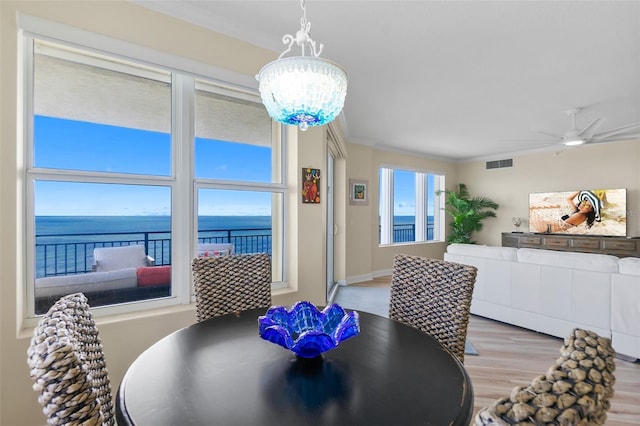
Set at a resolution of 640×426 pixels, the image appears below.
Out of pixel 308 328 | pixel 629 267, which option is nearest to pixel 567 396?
pixel 308 328

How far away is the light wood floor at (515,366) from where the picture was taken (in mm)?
2035

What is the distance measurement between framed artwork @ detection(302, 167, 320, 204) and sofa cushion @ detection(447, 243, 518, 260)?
2180 millimetres

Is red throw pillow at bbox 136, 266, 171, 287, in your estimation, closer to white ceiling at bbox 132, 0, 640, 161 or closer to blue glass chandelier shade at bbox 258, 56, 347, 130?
blue glass chandelier shade at bbox 258, 56, 347, 130

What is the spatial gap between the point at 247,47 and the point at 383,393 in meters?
2.46

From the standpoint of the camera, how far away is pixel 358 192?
18.1 ft

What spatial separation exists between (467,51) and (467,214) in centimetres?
490

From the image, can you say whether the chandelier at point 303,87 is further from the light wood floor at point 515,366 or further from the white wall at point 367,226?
the white wall at point 367,226

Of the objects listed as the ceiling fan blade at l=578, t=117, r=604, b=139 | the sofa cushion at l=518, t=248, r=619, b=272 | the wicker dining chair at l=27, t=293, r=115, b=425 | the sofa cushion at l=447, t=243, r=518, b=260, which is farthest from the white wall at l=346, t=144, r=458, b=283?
the wicker dining chair at l=27, t=293, r=115, b=425

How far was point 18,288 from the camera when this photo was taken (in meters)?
1.59

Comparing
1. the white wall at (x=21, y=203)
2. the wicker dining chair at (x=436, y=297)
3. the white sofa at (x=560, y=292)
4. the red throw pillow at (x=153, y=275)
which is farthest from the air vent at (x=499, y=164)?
the red throw pillow at (x=153, y=275)

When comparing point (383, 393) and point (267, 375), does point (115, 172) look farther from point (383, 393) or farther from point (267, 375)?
point (383, 393)

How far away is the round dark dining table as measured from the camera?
75 cm

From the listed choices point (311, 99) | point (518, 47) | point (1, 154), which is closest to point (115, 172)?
point (1, 154)

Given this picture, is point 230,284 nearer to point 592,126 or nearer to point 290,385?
point 290,385
